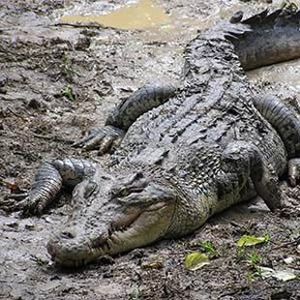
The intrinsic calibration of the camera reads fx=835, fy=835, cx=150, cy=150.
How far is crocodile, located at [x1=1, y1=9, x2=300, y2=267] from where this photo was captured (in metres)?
4.88

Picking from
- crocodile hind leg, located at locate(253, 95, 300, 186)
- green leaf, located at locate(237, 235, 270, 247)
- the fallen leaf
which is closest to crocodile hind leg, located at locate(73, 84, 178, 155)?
crocodile hind leg, located at locate(253, 95, 300, 186)

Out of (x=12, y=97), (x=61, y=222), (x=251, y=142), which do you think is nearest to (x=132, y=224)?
(x=61, y=222)

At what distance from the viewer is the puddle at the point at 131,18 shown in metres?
9.71

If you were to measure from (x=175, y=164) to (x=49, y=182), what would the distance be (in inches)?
34.6

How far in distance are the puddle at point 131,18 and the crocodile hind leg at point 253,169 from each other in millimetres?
4071

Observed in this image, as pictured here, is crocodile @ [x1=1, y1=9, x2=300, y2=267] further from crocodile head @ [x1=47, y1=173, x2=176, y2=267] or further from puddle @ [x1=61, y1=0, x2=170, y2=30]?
puddle @ [x1=61, y1=0, x2=170, y2=30]

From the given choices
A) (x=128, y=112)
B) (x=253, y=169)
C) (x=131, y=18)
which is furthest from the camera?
(x=131, y=18)

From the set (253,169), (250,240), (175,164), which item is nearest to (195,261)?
(250,240)

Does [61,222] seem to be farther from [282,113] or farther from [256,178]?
[282,113]

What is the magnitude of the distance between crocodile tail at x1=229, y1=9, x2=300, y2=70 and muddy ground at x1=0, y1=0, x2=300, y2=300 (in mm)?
184

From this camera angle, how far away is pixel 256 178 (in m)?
5.88

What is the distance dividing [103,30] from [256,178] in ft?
13.3

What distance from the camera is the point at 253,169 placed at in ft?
→ 19.2

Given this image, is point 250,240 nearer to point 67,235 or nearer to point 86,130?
point 67,235
